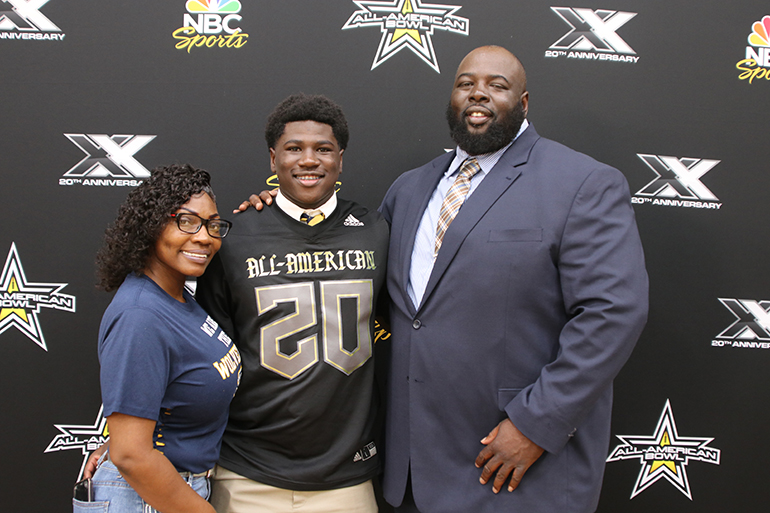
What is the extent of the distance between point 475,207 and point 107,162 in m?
1.59

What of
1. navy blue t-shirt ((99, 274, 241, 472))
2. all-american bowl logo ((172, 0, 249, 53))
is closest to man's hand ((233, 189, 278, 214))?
navy blue t-shirt ((99, 274, 241, 472))

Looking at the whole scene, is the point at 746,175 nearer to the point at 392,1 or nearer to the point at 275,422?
the point at 392,1

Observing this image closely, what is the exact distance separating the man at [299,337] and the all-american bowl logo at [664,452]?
1308 mm

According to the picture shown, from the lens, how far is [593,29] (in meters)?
2.04

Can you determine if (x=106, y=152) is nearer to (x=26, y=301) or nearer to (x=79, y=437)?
(x=26, y=301)

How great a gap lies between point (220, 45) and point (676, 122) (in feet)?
6.47

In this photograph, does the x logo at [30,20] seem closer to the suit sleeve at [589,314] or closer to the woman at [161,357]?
the woman at [161,357]

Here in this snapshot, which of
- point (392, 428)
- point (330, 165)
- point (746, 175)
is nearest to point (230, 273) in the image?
point (330, 165)

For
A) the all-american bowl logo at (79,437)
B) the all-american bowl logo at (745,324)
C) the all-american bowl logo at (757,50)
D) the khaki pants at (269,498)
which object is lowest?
the all-american bowl logo at (79,437)

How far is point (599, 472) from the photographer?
1.36 m

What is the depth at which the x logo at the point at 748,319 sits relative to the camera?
2094mm

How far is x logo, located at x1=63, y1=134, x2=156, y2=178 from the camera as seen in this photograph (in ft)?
6.59

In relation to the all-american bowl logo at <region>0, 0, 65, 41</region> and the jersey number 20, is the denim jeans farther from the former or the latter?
the all-american bowl logo at <region>0, 0, 65, 41</region>

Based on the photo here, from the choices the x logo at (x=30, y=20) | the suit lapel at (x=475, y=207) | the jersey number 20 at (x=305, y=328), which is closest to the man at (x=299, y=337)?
the jersey number 20 at (x=305, y=328)
